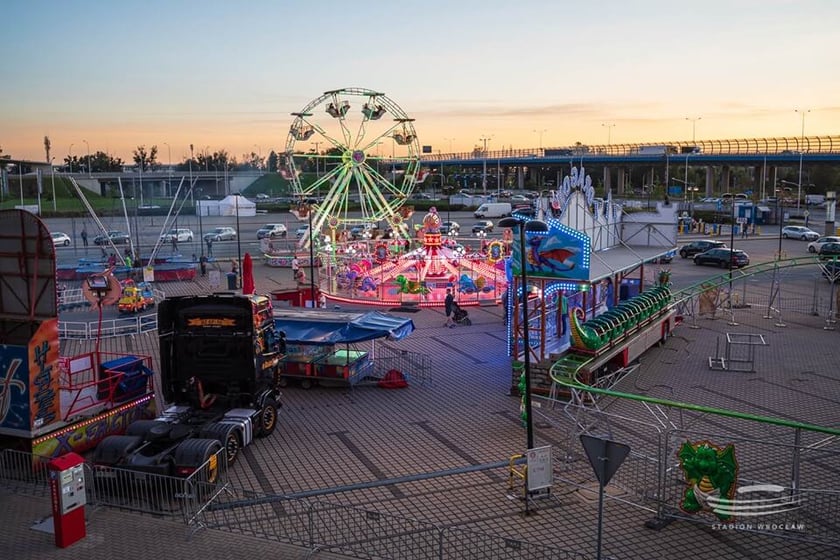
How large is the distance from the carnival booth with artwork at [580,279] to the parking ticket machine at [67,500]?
8440 mm

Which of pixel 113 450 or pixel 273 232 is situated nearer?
pixel 113 450

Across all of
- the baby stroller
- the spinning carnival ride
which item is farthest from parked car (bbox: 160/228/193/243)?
the baby stroller

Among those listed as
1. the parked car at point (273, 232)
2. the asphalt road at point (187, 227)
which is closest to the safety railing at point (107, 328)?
the asphalt road at point (187, 227)

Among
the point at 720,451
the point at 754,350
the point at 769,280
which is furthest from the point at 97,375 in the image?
the point at 769,280

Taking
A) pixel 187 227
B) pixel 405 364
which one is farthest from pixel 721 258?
pixel 187 227

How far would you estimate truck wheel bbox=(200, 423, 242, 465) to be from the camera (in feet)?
41.8

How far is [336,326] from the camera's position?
18.2m

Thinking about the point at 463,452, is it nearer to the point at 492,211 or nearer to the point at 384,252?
the point at 384,252

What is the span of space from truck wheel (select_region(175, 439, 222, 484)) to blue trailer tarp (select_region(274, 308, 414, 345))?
219 inches

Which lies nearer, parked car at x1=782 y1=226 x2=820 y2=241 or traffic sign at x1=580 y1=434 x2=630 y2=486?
traffic sign at x1=580 y1=434 x2=630 y2=486

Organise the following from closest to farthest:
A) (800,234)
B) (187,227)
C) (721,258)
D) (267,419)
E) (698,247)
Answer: (267,419) → (721,258) → (698,247) → (800,234) → (187,227)

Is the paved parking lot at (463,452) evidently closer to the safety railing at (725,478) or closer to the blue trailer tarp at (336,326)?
the safety railing at (725,478)

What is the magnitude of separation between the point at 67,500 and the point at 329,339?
806 centimetres

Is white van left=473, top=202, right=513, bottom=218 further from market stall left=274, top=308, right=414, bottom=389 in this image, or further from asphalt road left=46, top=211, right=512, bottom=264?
market stall left=274, top=308, right=414, bottom=389
